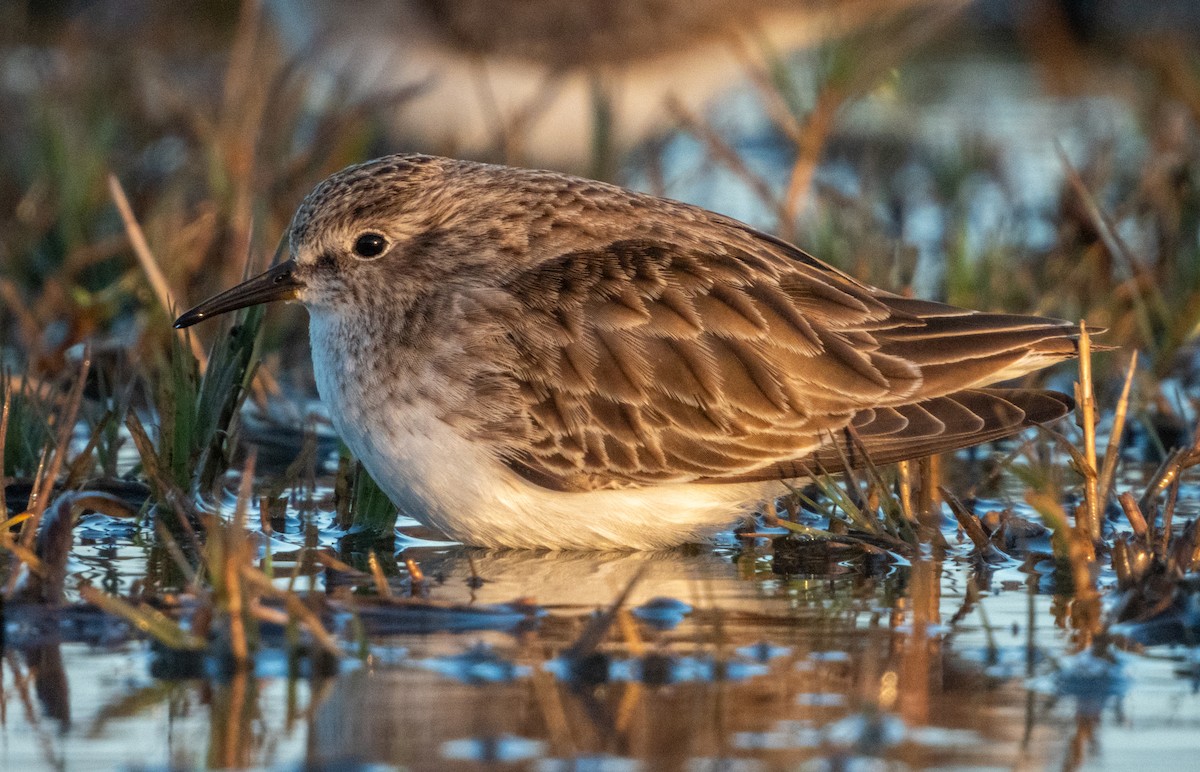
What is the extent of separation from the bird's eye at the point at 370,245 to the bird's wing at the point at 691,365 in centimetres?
47

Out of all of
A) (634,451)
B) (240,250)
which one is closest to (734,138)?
(240,250)

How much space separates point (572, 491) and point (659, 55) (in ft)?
20.2

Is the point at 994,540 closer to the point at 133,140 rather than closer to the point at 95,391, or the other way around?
the point at 95,391

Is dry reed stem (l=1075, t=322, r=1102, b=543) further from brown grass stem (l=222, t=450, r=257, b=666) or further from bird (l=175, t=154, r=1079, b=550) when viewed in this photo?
brown grass stem (l=222, t=450, r=257, b=666)

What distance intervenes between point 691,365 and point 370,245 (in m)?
1.09

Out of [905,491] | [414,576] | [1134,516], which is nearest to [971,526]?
[905,491]

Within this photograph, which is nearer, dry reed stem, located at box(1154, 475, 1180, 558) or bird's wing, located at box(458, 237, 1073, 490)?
dry reed stem, located at box(1154, 475, 1180, 558)

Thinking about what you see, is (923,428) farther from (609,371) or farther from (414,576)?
(414,576)

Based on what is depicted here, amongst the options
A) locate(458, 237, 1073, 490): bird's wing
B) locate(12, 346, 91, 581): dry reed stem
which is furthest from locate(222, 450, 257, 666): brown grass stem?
locate(458, 237, 1073, 490): bird's wing

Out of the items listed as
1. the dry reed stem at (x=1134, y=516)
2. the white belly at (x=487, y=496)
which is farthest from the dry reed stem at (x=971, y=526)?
the white belly at (x=487, y=496)

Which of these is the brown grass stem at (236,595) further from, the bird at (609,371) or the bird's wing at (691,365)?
the bird's wing at (691,365)

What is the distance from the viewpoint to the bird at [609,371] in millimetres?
5336

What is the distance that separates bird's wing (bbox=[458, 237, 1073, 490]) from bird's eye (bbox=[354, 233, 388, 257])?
47cm

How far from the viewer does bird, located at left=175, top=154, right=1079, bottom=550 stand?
210 inches
